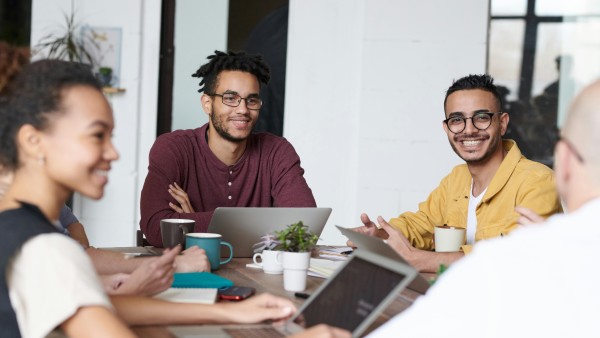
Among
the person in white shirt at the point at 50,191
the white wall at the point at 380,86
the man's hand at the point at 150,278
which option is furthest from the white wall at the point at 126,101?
the person in white shirt at the point at 50,191

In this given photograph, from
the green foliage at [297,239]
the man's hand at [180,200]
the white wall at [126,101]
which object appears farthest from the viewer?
the white wall at [126,101]

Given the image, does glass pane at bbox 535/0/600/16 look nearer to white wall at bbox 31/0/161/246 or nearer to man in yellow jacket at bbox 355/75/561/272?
man in yellow jacket at bbox 355/75/561/272

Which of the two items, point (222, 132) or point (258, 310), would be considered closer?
point (258, 310)

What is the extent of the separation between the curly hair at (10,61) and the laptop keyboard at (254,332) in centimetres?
63

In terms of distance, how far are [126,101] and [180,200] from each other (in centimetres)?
224

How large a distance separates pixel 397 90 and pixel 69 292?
3.67m

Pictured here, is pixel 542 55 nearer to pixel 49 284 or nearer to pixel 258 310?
pixel 258 310

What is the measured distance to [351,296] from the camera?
1.34 meters

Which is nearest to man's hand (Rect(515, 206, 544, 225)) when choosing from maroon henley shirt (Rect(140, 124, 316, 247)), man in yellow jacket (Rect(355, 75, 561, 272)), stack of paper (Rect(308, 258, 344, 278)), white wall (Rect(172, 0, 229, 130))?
man in yellow jacket (Rect(355, 75, 561, 272))

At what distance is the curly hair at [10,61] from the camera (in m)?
1.41

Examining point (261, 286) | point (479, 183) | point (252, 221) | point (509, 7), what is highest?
point (509, 7)

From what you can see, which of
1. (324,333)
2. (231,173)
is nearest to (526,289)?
(324,333)

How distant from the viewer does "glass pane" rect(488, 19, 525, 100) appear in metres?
4.82

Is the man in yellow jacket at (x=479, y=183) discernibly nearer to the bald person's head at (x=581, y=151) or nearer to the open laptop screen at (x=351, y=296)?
the open laptop screen at (x=351, y=296)
